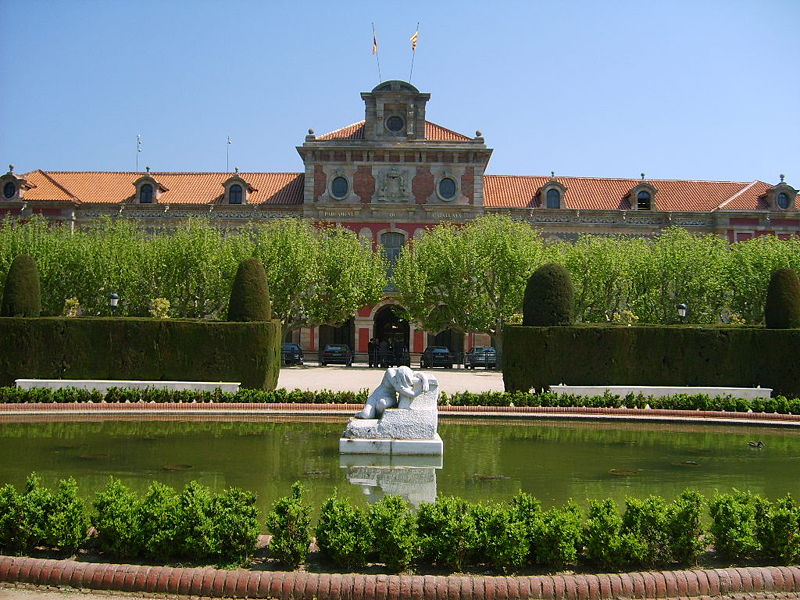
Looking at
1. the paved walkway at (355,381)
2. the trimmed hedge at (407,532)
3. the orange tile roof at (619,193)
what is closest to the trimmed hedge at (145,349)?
the paved walkway at (355,381)

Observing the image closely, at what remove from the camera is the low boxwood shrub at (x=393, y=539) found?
7.43 m

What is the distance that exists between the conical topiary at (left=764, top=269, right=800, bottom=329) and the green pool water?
7.21 m

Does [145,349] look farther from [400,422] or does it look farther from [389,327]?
[389,327]

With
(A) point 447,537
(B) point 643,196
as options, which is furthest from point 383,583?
(B) point 643,196

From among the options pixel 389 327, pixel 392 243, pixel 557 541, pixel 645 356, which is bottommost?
pixel 557 541

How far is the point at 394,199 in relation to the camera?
53.0 metres

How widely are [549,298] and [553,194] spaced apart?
31.4 m

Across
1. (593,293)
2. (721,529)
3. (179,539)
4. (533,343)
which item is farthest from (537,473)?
(593,293)

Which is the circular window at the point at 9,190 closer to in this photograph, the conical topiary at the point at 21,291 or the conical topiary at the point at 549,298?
the conical topiary at the point at 21,291

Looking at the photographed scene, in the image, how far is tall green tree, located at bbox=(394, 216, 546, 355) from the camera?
4291 centimetres

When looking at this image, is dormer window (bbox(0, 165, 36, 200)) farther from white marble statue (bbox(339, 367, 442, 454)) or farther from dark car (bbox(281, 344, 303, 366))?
white marble statue (bbox(339, 367, 442, 454))

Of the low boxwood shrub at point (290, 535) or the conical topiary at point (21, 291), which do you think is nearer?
the low boxwood shrub at point (290, 535)

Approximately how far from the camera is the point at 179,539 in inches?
300

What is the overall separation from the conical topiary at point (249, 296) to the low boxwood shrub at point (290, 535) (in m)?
18.5
